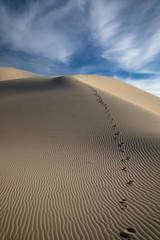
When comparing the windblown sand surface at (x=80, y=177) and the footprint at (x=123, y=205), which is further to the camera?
the footprint at (x=123, y=205)

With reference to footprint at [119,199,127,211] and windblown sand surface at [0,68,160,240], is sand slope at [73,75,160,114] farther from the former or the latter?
footprint at [119,199,127,211]

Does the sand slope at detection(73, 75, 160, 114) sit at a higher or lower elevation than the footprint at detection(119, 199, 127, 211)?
higher

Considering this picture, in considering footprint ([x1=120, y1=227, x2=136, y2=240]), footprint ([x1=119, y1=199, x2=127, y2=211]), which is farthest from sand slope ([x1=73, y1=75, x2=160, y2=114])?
footprint ([x1=120, y1=227, x2=136, y2=240])

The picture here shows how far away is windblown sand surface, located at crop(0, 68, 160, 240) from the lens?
3.72m

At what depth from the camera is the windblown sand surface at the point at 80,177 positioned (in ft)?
12.2

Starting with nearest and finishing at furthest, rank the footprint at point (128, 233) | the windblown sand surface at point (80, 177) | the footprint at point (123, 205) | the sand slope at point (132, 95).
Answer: the footprint at point (128, 233)
the windblown sand surface at point (80, 177)
the footprint at point (123, 205)
the sand slope at point (132, 95)

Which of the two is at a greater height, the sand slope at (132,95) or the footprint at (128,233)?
the sand slope at (132,95)

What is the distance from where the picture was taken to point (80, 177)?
19.8 ft

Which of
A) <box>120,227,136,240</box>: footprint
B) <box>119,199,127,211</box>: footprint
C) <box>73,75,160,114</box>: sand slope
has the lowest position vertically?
<box>120,227,136,240</box>: footprint

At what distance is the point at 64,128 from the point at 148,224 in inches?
335

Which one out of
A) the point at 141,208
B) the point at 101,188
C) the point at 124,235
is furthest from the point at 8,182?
the point at 141,208

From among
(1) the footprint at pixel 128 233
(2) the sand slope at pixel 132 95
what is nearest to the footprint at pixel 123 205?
(1) the footprint at pixel 128 233

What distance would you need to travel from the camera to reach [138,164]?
6.44 m

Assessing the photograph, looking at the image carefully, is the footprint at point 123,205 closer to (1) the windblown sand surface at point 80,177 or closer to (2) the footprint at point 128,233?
(1) the windblown sand surface at point 80,177
